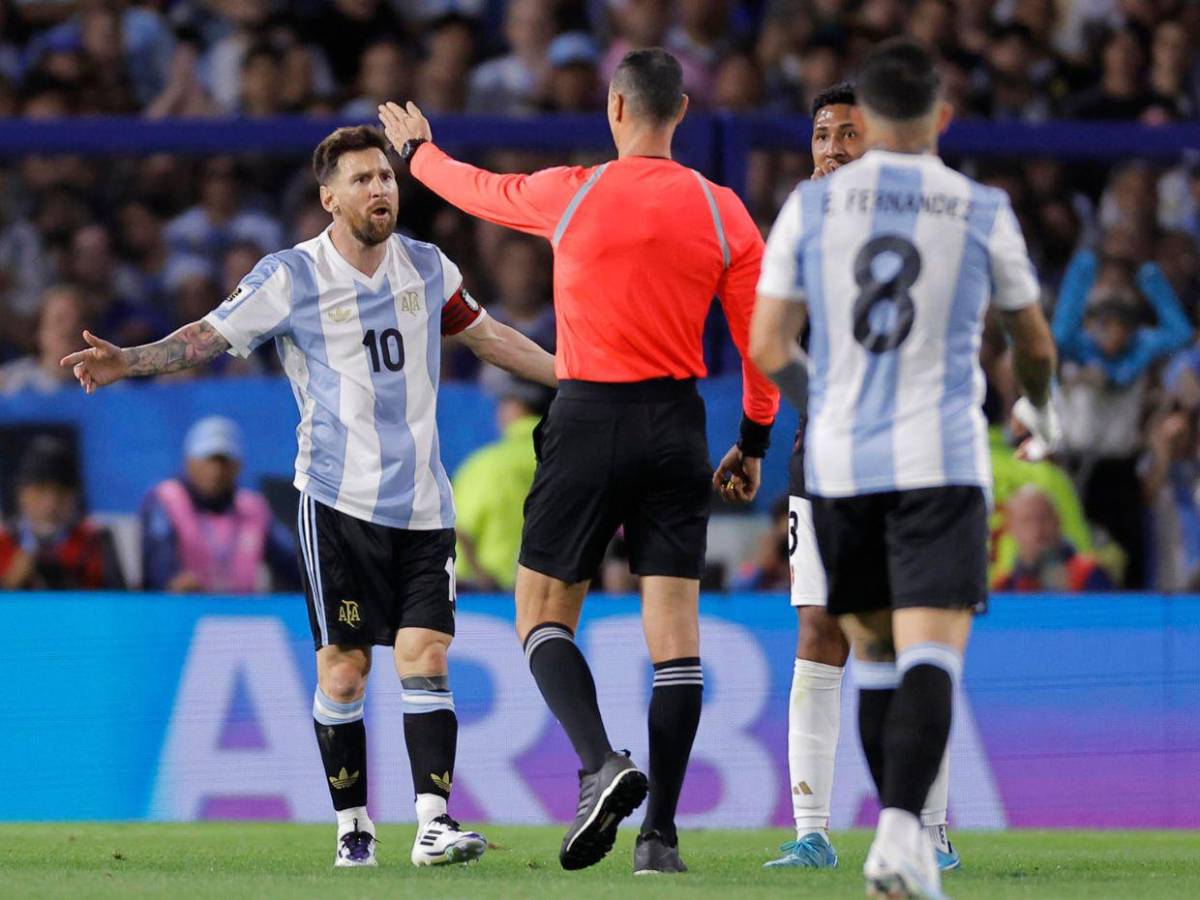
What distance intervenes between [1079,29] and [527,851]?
7.80 m

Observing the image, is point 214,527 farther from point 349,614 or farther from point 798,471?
point 798,471

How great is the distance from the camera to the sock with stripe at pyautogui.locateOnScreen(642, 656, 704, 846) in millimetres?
5691

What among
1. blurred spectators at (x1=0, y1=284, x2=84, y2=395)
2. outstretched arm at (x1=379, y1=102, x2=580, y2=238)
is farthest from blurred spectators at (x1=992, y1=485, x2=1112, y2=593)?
blurred spectators at (x1=0, y1=284, x2=84, y2=395)

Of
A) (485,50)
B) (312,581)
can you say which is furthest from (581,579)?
(485,50)

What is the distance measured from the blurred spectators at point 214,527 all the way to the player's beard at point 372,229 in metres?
3.50

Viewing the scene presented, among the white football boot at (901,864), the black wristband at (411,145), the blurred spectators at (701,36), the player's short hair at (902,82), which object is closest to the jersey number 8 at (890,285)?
the player's short hair at (902,82)

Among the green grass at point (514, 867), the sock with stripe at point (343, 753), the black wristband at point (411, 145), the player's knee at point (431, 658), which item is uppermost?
the black wristband at point (411, 145)

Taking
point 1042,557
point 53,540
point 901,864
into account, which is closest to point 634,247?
point 901,864

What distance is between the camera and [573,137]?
361 inches

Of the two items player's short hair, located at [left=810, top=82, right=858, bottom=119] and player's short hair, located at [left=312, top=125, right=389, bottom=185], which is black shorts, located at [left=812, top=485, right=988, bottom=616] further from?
player's short hair, located at [left=312, top=125, right=389, bottom=185]

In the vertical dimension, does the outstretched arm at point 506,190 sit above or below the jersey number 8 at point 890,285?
above

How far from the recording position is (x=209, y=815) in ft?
28.1

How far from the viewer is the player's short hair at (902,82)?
4.75 meters

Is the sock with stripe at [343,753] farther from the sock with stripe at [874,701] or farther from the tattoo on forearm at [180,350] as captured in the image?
the sock with stripe at [874,701]
